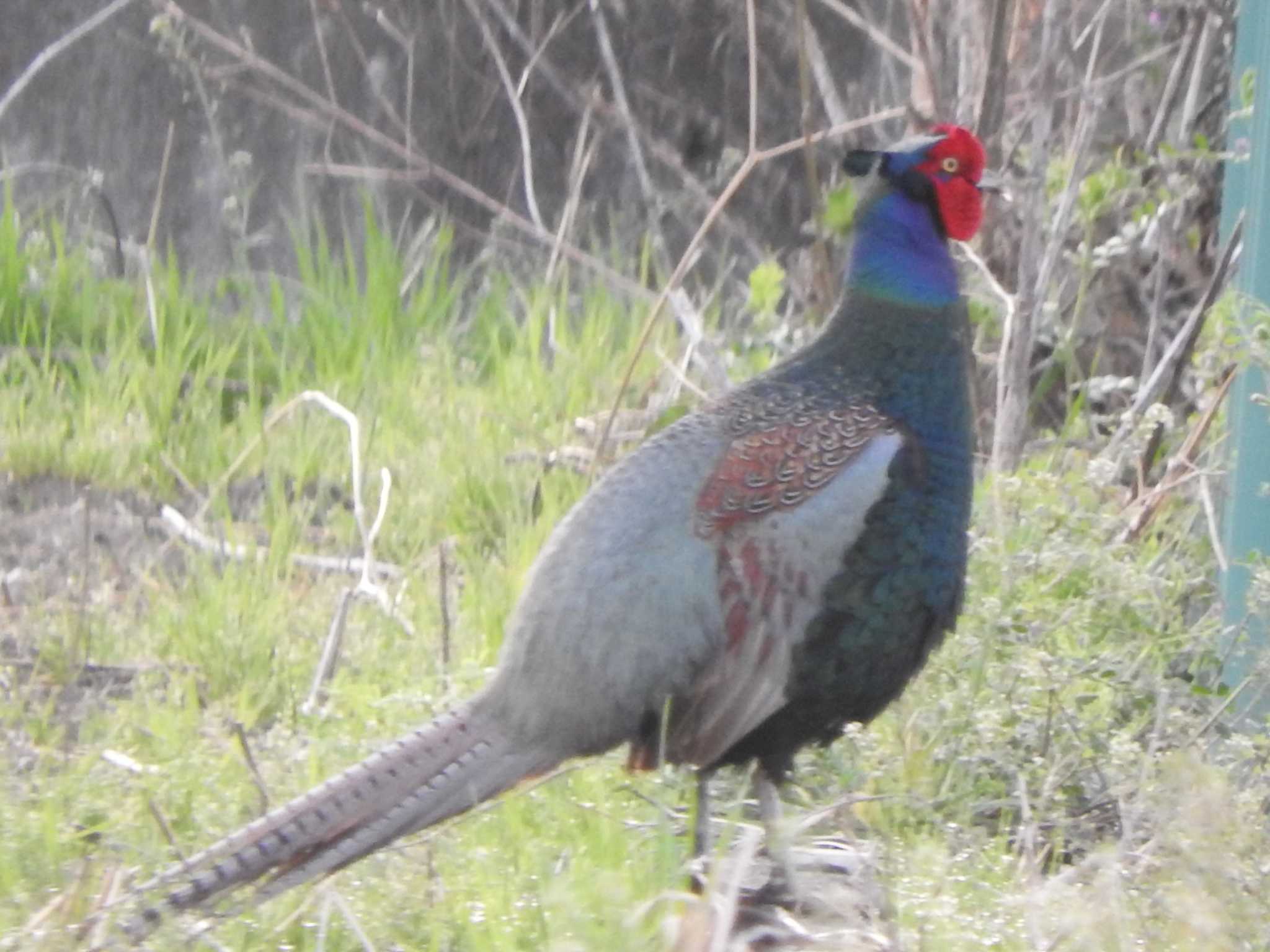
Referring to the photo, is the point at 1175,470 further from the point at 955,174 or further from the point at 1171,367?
the point at 955,174

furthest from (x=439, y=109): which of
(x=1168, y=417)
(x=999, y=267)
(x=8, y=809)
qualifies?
(x=8, y=809)

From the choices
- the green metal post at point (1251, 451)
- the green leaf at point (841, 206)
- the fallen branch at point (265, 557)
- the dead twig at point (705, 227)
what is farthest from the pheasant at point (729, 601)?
the fallen branch at point (265, 557)

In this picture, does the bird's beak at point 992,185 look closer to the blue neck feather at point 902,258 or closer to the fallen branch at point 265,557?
the blue neck feather at point 902,258

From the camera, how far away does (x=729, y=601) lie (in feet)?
9.59

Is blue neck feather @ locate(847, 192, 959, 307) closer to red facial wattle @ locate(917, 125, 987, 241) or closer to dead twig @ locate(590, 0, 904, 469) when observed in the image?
red facial wattle @ locate(917, 125, 987, 241)

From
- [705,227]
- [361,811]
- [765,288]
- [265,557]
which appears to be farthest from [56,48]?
[361,811]

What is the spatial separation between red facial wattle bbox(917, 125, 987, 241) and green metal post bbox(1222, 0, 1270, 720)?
497mm

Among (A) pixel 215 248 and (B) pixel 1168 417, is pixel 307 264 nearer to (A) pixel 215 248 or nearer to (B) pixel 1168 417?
(A) pixel 215 248

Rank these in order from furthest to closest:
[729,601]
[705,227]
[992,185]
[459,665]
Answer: [705,227], [459,665], [992,185], [729,601]

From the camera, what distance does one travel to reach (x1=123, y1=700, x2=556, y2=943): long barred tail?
2721mm

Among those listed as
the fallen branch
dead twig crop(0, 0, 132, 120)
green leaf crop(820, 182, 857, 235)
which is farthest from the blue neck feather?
dead twig crop(0, 0, 132, 120)

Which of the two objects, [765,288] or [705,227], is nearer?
[705,227]

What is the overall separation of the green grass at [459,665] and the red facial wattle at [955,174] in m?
0.67

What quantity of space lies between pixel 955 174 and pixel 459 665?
3.89 feet
